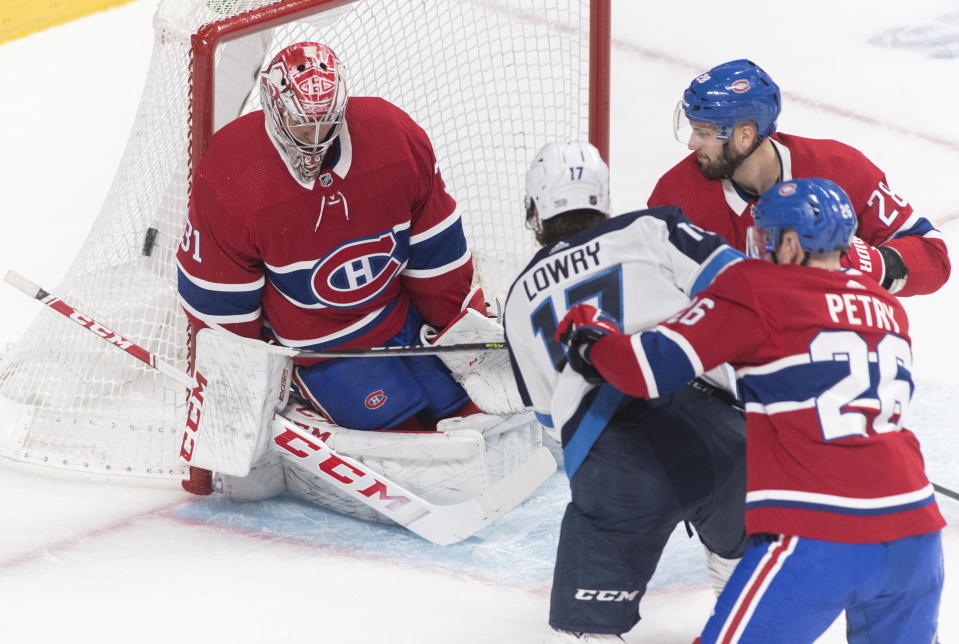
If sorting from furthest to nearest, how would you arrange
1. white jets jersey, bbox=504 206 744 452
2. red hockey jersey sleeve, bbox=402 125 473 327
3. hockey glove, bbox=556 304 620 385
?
red hockey jersey sleeve, bbox=402 125 473 327
white jets jersey, bbox=504 206 744 452
hockey glove, bbox=556 304 620 385

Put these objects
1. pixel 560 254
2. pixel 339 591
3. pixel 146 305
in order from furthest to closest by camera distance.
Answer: pixel 146 305, pixel 339 591, pixel 560 254

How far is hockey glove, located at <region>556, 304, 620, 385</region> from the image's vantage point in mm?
1729

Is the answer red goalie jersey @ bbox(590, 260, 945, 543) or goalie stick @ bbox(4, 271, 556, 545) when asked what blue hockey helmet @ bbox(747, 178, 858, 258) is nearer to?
red goalie jersey @ bbox(590, 260, 945, 543)

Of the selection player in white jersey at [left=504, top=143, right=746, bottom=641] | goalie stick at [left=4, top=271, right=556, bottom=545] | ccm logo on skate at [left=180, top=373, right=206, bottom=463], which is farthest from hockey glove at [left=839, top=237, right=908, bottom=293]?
ccm logo on skate at [left=180, top=373, right=206, bottom=463]

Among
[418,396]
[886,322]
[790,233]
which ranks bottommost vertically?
[418,396]

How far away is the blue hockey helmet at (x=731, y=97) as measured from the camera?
2203mm

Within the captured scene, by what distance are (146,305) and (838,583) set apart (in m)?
1.75

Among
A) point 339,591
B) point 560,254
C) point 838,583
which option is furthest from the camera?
point 339,591

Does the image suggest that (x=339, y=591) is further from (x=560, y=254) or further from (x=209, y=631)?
(x=560, y=254)

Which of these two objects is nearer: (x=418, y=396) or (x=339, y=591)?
(x=339, y=591)

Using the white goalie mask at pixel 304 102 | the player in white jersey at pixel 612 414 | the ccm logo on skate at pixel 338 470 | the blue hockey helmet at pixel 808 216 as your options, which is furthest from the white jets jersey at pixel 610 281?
the ccm logo on skate at pixel 338 470

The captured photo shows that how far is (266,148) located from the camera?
2.40 metres

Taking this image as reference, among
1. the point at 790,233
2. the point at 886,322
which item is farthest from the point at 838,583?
the point at 790,233

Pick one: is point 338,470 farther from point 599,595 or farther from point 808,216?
point 808,216
